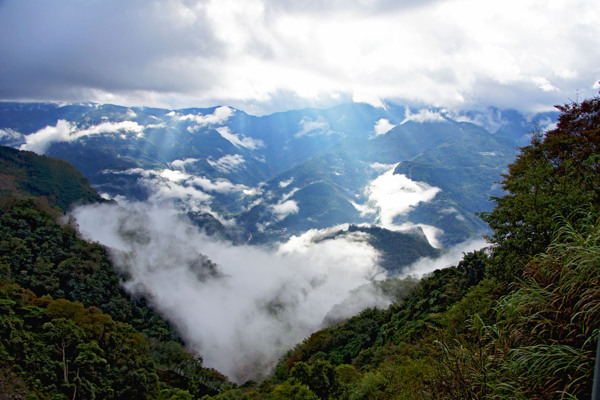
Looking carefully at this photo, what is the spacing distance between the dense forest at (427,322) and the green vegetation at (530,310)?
0.18 feet

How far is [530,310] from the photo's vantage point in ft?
24.8

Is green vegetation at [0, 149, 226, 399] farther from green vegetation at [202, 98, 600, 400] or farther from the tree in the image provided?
the tree

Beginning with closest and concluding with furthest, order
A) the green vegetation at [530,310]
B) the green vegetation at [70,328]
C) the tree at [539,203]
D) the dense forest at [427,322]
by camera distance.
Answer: the green vegetation at [530,310] < the dense forest at [427,322] < the tree at [539,203] < the green vegetation at [70,328]

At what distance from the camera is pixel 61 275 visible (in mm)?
104250

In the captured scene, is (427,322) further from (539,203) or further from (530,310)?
(530,310)

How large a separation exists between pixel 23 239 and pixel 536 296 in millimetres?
129219

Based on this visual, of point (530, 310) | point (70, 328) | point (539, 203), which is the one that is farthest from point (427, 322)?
point (70, 328)

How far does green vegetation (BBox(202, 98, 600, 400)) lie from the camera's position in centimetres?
651

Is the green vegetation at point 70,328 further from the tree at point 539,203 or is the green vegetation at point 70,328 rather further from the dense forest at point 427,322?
the tree at point 539,203

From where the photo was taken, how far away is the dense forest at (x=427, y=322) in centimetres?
698

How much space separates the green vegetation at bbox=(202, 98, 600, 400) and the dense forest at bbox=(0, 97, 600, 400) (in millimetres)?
55

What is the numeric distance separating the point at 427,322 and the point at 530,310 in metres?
32.7

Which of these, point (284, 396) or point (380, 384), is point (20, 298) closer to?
point (284, 396)

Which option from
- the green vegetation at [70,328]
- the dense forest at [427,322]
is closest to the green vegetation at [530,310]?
the dense forest at [427,322]
